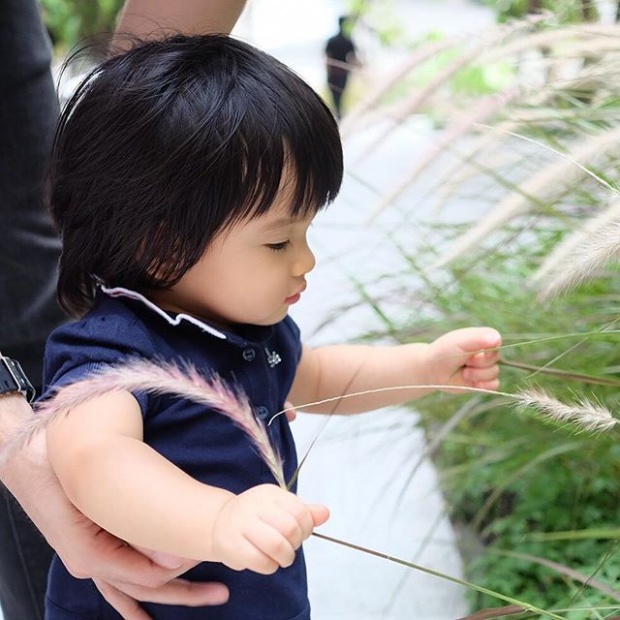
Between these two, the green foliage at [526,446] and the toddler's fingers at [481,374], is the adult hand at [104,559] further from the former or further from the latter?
the green foliage at [526,446]

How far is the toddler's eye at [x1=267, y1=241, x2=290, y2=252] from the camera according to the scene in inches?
31.4

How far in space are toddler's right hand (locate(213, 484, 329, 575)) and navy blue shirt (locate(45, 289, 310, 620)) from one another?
0.15 metres

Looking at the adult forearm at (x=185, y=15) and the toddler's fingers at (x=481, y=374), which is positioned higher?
the adult forearm at (x=185, y=15)

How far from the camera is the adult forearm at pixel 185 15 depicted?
1014mm

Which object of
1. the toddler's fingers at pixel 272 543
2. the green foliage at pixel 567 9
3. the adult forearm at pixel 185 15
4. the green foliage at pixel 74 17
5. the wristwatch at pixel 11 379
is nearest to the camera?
the toddler's fingers at pixel 272 543

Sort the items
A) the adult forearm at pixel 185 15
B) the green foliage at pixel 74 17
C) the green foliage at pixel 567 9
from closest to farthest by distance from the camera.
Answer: the adult forearm at pixel 185 15, the green foliage at pixel 567 9, the green foliage at pixel 74 17

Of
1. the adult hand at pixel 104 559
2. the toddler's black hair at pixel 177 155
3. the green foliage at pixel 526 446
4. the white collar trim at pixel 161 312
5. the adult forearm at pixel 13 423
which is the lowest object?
the green foliage at pixel 526 446

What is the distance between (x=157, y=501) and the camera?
0.68 meters

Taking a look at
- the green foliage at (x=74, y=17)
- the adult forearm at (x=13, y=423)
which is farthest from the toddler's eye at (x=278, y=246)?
the green foliage at (x=74, y=17)

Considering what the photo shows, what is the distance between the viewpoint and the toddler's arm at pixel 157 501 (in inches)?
23.9

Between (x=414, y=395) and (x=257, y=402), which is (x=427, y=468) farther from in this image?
(x=257, y=402)

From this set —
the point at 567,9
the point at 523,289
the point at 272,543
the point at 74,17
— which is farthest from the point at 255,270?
the point at 74,17

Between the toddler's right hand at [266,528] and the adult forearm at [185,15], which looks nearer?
the toddler's right hand at [266,528]

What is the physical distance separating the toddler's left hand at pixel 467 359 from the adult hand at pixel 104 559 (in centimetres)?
28
